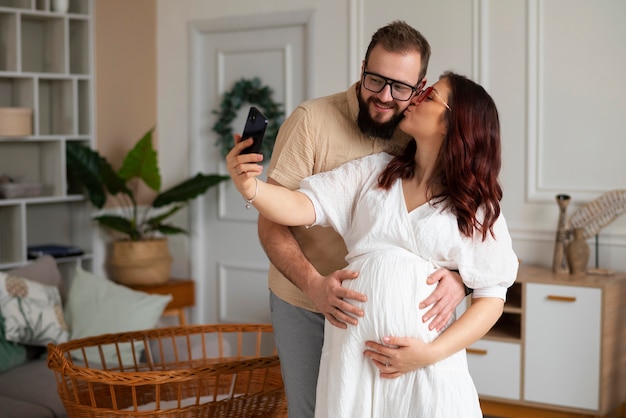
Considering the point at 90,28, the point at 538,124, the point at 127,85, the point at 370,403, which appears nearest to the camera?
the point at 370,403

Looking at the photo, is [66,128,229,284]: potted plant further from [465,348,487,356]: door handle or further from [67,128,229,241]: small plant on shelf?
[465,348,487,356]: door handle

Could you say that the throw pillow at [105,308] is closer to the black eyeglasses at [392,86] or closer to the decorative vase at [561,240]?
the decorative vase at [561,240]

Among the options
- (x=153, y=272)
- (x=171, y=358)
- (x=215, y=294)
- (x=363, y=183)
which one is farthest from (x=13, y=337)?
(x=363, y=183)

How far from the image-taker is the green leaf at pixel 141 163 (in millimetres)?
5184

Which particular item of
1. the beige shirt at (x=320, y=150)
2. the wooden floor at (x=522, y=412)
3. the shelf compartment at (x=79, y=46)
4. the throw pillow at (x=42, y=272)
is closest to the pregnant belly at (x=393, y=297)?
the beige shirt at (x=320, y=150)

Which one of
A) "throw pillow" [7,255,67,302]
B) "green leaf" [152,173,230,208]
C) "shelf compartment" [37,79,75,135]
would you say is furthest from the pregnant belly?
"shelf compartment" [37,79,75,135]

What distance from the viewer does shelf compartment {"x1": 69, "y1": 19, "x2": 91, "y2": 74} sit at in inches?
205

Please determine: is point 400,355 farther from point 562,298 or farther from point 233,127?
point 233,127

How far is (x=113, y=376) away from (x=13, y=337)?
1.91 meters

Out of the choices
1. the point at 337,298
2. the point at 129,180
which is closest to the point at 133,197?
the point at 129,180

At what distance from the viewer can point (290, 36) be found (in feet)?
17.1

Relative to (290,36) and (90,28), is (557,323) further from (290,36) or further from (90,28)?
(90,28)

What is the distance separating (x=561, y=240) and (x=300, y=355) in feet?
7.64

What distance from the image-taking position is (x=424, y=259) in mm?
1990
